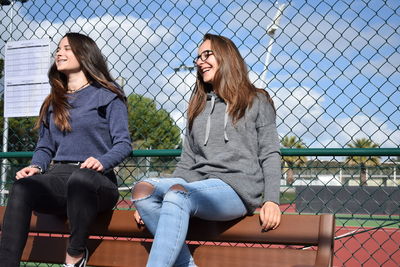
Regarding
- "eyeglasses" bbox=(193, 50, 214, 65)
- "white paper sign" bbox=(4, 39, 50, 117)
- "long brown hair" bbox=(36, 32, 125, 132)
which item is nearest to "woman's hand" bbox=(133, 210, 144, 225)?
"long brown hair" bbox=(36, 32, 125, 132)

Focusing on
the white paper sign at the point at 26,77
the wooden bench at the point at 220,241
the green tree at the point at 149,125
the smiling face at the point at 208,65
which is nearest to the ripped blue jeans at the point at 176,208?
the wooden bench at the point at 220,241

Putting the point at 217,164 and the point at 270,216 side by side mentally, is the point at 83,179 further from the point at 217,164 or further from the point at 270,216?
the point at 270,216

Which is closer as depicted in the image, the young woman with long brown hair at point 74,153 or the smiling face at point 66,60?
the young woman with long brown hair at point 74,153

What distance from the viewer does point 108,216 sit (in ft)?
8.13

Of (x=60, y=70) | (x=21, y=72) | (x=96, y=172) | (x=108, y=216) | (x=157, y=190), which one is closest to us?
(x=157, y=190)

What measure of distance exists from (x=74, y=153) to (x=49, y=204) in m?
0.32

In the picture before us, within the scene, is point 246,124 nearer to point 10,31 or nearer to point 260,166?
point 260,166

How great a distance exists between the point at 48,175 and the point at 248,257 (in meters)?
0.98

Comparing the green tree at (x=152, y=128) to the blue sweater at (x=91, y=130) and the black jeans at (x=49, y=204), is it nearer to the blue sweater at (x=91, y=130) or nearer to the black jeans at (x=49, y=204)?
the blue sweater at (x=91, y=130)

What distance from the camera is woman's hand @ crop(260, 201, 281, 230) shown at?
6.95 ft

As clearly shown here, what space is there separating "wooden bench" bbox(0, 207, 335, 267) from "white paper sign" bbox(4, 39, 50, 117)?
1233mm

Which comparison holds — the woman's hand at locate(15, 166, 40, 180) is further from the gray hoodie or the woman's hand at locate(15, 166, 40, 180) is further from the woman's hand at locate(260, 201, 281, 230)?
the woman's hand at locate(260, 201, 281, 230)

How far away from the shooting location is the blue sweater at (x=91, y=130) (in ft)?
8.38

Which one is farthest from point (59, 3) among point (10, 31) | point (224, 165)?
point (224, 165)
